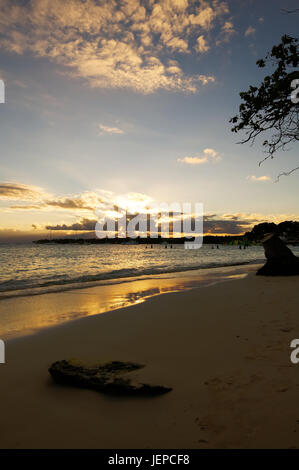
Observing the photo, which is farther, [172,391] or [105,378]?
[105,378]

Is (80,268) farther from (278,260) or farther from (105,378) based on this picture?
(105,378)

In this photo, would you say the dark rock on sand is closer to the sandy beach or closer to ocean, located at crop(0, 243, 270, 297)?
the sandy beach

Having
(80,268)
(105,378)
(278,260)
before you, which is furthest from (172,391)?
(80,268)

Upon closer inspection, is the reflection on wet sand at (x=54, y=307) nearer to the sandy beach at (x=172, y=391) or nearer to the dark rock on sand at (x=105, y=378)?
the sandy beach at (x=172, y=391)

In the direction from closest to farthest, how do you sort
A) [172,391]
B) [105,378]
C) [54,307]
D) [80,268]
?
[172,391]
[105,378]
[54,307]
[80,268]

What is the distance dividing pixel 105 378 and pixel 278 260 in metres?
14.9

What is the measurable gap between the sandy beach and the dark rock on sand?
0.11 metres

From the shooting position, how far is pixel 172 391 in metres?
3.83

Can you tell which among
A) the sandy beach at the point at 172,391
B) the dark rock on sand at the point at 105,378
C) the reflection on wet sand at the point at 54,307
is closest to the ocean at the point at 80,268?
the reflection on wet sand at the point at 54,307

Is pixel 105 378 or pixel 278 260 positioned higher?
pixel 278 260

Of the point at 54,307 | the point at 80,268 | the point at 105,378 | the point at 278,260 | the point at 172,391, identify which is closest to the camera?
the point at 172,391

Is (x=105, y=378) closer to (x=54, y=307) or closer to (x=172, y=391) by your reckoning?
(x=172, y=391)

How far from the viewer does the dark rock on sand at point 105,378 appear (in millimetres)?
3777

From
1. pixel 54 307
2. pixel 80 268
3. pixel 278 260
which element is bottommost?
pixel 80 268
